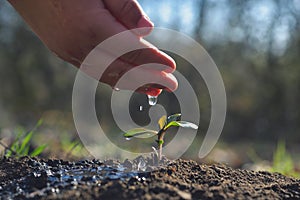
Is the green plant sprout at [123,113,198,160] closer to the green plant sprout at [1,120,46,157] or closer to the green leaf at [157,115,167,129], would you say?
the green leaf at [157,115,167,129]

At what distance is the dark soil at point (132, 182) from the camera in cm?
112

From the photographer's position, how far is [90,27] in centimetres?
114

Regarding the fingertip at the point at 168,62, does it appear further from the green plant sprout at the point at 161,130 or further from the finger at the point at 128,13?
the green plant sprout at the point at 161,130

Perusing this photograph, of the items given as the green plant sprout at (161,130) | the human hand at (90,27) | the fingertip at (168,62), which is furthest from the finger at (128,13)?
the green plant sprout at (161,130)

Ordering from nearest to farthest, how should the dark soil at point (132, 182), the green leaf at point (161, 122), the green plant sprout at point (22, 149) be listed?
1. the dark soil at point (132, 182)
2. the green leaf at point (161, 122)
3. the green plant sprout at point (22, 149)

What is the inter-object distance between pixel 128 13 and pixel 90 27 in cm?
13

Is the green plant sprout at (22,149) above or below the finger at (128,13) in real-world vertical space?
below

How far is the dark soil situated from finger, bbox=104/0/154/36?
0.47 meters

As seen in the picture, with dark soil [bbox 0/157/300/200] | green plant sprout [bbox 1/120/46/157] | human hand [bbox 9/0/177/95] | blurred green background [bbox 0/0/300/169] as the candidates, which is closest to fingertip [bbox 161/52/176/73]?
human hand [bbox 9/0/177/95]

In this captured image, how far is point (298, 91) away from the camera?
1097cm

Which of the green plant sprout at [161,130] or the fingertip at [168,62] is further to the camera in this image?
the green plant sprout at [161,130]

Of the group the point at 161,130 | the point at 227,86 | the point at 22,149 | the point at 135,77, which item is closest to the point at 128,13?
the point at 135,77

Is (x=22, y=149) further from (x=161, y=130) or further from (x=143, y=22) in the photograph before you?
(x=143, y=22)

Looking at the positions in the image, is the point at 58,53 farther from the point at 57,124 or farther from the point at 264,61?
the point at 264,61
